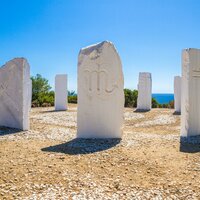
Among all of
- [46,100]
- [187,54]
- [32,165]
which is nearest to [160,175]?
[32,165]

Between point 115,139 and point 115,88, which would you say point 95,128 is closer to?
point 115,139

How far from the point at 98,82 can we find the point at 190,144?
2956mm

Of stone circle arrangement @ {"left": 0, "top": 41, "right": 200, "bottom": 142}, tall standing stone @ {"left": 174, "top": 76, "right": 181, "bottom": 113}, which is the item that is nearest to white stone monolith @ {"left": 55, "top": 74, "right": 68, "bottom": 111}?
tall standing stone @ {"left": 174, "top": 76, "right": 181, "bottom": 113}

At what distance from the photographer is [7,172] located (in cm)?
474

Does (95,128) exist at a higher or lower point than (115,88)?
lower

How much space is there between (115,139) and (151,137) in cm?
129

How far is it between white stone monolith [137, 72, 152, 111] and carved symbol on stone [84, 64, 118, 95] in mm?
10238

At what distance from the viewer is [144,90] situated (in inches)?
697

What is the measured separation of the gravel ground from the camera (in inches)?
164

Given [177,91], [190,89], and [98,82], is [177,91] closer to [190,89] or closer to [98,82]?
[190,89]

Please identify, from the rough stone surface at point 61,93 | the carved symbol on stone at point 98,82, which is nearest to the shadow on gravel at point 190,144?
the carved symbol on stone at point 98,82

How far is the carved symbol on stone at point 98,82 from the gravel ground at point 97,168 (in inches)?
53.6

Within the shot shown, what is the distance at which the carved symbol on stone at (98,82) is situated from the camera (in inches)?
300

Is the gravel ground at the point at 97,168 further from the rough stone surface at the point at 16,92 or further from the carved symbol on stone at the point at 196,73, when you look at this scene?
the carved symbol on stone at the point at 196,73
